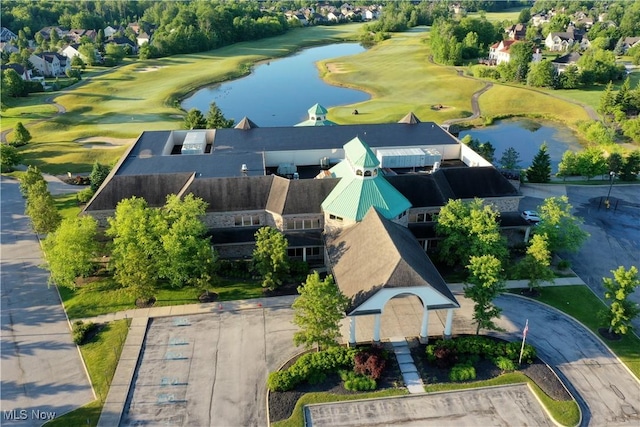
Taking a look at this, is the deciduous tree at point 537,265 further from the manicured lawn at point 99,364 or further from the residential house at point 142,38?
the residential house at point 142,38

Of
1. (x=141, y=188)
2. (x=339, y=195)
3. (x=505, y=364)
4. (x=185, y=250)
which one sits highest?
(x=339, y=195)

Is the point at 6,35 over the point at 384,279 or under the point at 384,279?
over

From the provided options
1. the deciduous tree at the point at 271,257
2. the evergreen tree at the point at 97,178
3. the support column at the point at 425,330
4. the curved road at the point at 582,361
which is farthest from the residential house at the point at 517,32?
the support column at the point at 425,330

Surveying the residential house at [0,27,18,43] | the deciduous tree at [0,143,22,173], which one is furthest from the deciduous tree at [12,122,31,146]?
the residential house at [0,27,18,43]

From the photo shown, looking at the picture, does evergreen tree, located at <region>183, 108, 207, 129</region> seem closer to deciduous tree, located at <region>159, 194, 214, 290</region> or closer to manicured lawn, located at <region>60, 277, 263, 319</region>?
deciduous tree, located at <region>159, 194, 214, 290</region>

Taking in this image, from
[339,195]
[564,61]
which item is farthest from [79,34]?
[339,195]

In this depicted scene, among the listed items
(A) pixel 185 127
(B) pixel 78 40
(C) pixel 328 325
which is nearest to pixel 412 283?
(C) pixel 328 325

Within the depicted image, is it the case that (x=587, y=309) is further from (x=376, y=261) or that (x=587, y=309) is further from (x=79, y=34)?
(x=79, y=34)
